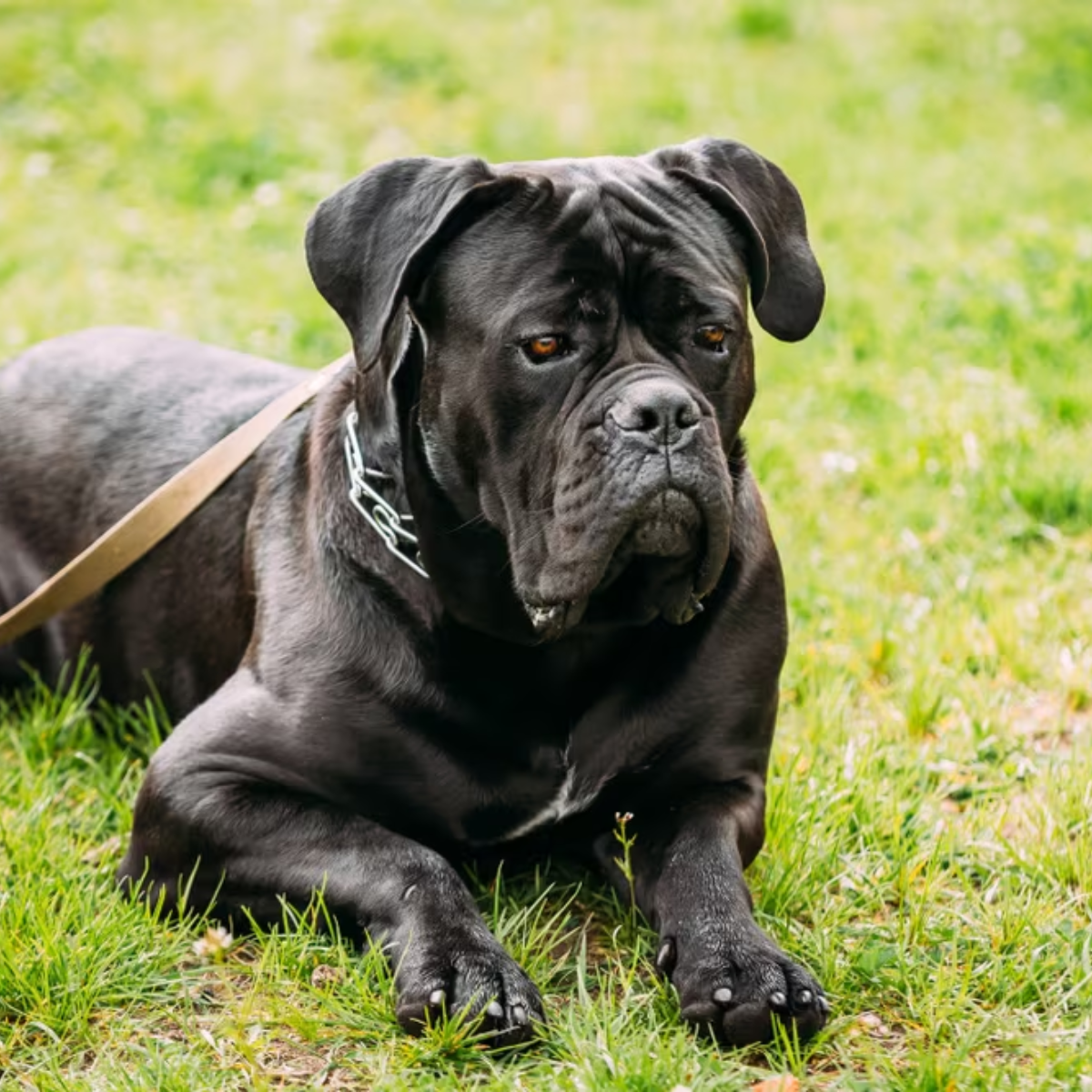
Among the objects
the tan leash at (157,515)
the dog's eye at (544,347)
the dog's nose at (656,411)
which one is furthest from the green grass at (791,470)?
the dog's eye at (544,347)

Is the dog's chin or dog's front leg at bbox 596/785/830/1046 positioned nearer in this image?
dog's front leg at bbox 596/785/830/1046

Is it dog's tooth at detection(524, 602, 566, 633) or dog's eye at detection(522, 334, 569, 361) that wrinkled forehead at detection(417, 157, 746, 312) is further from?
dog's tooth at detection(524, 602, 566, 633)

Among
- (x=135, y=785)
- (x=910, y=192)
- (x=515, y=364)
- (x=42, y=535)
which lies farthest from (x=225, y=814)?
(x=910, y=192)

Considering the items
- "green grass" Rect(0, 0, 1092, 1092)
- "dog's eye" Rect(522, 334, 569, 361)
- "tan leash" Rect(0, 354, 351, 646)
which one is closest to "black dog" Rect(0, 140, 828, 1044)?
"dog's eye" Rect(522, 334, 569, 361)

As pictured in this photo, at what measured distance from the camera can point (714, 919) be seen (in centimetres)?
318

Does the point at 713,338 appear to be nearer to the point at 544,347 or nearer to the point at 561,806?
the point at 544,347

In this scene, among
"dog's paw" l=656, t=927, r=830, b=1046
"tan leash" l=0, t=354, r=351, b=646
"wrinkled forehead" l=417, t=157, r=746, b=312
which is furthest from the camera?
"tan leash" l=0, t=354, r=351, b=646

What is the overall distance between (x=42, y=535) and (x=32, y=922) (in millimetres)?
1466

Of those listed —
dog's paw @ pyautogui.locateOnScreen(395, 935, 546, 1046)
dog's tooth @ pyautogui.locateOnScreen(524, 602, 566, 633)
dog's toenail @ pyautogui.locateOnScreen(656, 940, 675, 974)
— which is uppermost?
dog's tooth @ pyautogui.locateOnScreen(524, 602, 566, 633)

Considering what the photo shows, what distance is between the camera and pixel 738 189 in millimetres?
3535

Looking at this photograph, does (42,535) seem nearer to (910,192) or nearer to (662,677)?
(662,677)

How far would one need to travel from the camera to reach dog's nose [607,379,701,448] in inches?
121

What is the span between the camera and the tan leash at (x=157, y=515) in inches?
161

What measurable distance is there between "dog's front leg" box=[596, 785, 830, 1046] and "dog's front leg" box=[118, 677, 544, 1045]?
0.29m
